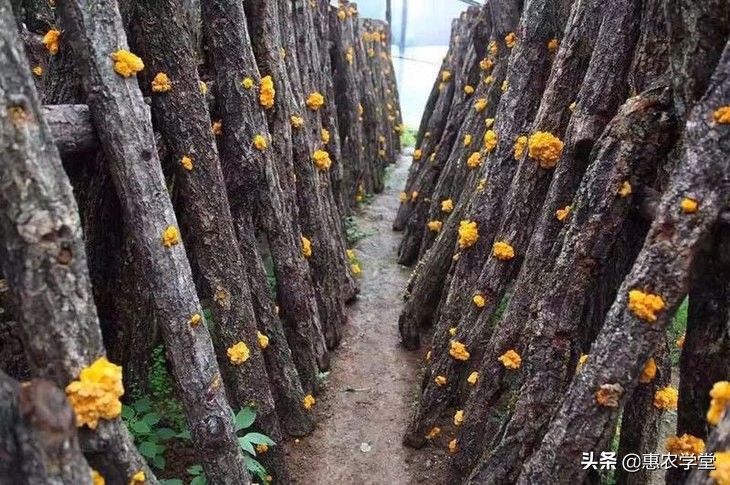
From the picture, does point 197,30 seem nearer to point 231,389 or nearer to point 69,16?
point 69,16

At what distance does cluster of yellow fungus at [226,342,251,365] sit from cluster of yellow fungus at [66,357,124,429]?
4.96ft

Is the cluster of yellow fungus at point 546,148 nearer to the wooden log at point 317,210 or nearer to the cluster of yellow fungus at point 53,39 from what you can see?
the wooden log at point 317,210

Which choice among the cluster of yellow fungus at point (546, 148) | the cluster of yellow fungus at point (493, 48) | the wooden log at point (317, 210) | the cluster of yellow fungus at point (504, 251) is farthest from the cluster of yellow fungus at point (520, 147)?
the cluster of yellow fungus at point (493, 48)

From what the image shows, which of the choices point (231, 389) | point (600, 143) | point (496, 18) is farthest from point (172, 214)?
point (496, 18)

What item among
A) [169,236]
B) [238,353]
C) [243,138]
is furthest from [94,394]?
[243,138]

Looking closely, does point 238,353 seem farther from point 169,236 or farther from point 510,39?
point 510,39

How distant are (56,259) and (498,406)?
→ 339cm

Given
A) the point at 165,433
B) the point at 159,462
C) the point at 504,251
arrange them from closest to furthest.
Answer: the point at 159,462 < the point at 165,433 < the point at 504,251

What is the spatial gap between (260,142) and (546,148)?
1845mm

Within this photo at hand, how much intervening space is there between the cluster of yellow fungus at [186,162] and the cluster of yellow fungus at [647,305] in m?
2.30

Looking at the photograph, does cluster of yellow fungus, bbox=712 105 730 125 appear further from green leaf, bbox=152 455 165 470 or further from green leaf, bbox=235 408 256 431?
green leaf, bbox=152 455 165 470

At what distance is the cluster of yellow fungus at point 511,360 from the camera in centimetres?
323

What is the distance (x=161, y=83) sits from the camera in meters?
2.86

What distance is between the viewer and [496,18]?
5684mm
